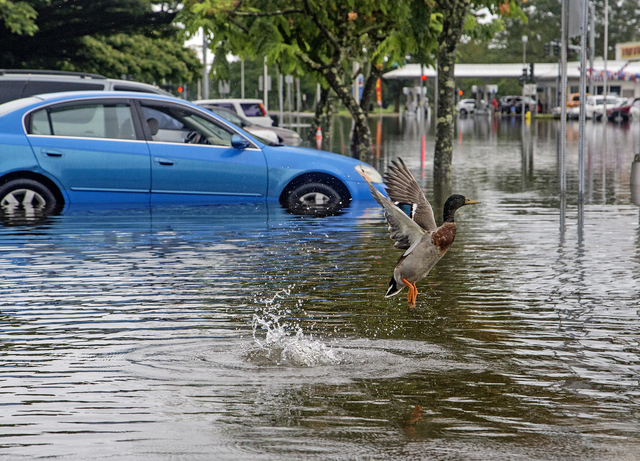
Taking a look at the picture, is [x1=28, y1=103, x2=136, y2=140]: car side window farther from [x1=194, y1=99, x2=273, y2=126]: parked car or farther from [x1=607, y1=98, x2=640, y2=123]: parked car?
[x1=607, y1=98, x2=640, y2=123]: parked car

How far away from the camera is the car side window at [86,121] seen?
38.4 feet

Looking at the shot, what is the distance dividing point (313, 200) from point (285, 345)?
259 inches

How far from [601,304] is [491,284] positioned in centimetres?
105

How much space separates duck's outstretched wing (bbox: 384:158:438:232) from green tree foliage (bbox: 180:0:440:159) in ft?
43.1

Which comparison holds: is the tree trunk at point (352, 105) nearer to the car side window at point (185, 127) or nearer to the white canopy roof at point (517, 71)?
the car side window at point (185, 127)

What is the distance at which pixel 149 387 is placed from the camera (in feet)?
16.6

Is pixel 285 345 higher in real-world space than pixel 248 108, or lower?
lower

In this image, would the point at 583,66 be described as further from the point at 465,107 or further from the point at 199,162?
the point at 465,107

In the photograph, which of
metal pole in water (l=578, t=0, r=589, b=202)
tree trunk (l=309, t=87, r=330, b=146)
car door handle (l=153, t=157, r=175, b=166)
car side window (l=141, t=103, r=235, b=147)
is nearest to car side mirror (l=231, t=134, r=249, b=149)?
car side window (l=141, t=103, r=235, b=147)

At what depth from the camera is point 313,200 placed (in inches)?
489

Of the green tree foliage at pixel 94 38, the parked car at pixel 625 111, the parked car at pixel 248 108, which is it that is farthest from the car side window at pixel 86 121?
the parked car at pixel 625 111

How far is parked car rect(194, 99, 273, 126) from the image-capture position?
3080 centimetres

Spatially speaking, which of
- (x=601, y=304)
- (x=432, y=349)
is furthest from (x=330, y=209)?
(x=432, y=349)

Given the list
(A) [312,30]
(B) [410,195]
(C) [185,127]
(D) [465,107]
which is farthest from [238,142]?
(D) [465,107]
